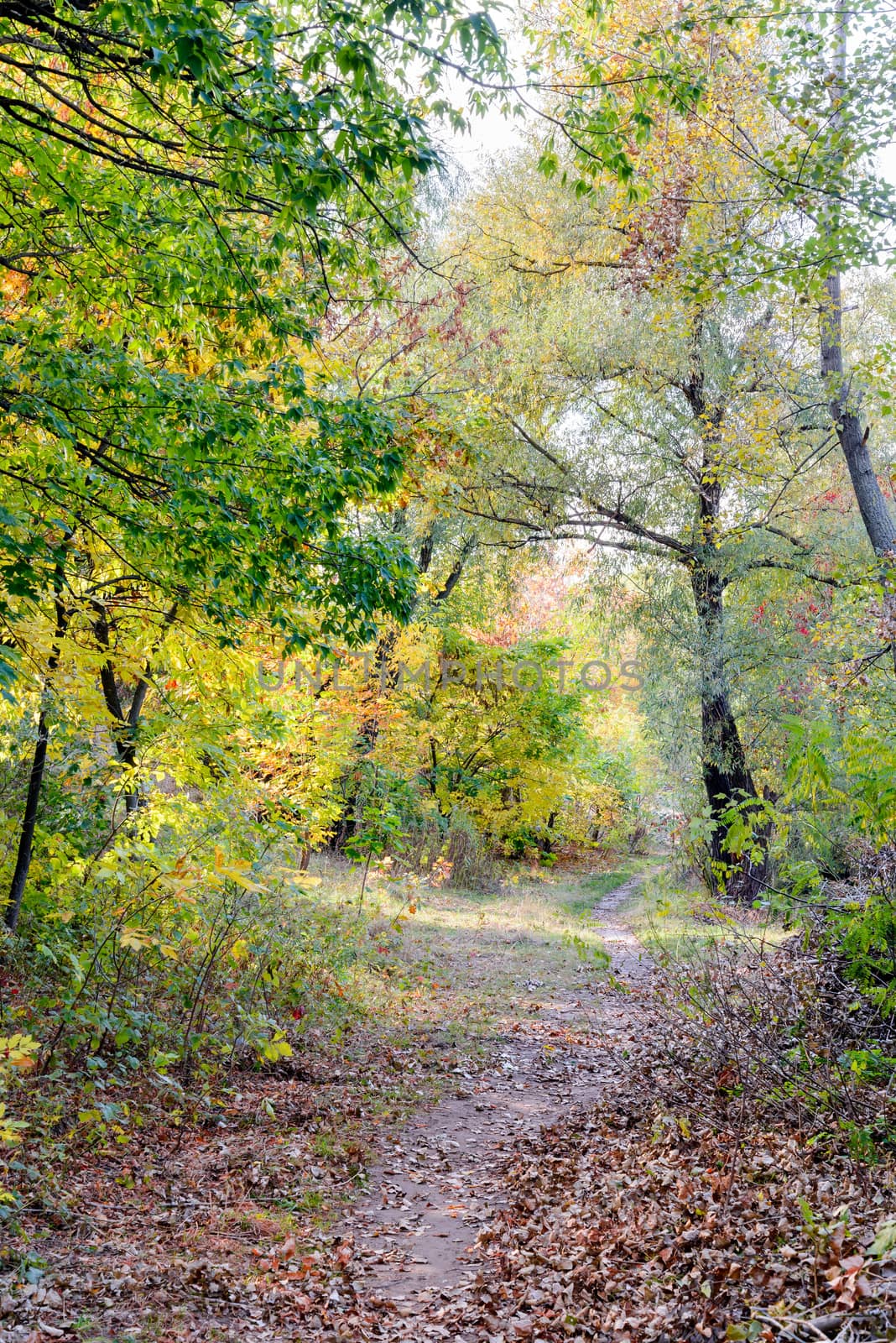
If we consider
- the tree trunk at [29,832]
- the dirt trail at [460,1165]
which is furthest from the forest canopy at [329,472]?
the dirt trail at [460,1165]

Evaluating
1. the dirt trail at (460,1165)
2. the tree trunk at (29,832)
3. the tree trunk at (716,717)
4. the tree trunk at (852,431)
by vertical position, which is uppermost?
the tree trunk at (852,431)

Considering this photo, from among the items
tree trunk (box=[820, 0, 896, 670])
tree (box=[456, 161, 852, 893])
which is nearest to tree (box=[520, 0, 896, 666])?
tree trunk (box=[820, 0, 896, 670])

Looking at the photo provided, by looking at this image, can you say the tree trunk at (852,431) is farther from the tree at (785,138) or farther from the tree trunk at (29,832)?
the tree trunk at (29,832)

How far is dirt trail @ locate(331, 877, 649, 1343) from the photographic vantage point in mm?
4383

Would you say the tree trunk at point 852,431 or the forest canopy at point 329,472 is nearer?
the forest canopy at point 329,472

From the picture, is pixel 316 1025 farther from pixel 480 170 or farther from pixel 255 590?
pixel 480 170

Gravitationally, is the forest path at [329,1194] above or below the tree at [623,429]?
→ below

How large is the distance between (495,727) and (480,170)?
1070cm

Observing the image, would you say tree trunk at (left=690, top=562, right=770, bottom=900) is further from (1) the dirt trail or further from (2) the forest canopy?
(1) the dirt trail

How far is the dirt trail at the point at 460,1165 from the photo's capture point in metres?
4.38

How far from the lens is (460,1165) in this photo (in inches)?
238

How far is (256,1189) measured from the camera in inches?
208

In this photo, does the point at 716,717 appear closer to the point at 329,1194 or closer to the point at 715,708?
the point at 715,708

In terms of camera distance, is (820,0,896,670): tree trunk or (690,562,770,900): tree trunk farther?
(690,562,770,900): tree trunk
